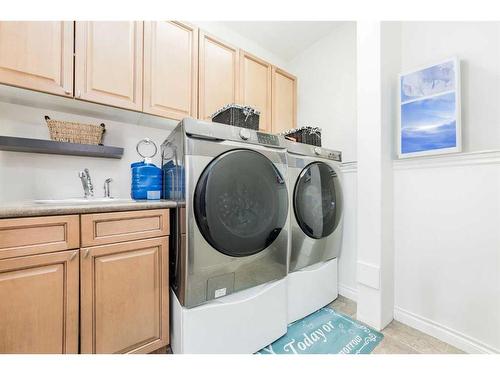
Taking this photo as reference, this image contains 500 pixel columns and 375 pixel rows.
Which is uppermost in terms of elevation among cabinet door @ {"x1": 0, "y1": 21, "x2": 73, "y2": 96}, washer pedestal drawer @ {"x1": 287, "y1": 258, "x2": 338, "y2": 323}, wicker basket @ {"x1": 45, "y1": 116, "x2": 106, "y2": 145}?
cabinet door @ {"x1": 0, "y1": 21, "x2": 73, "y2": 96}

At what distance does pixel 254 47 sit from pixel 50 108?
201 cm

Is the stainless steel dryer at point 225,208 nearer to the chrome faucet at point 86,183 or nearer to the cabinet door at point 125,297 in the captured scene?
the cabinet door at point 125,297

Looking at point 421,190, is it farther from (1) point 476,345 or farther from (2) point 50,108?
(2) point 50,108

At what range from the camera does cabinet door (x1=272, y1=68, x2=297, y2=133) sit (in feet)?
7.22

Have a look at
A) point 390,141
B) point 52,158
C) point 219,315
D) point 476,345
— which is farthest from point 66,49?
point 476,345

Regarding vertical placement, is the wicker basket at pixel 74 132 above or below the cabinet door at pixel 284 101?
below

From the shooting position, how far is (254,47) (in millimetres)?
2363

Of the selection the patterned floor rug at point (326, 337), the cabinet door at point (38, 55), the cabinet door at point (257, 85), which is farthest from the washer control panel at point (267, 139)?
the patterned floor rug at point (326, 337)

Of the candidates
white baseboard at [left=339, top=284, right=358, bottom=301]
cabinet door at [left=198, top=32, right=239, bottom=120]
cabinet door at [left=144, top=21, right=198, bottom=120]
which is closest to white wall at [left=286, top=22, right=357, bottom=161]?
cabinet door at [left=198, top=32, right=239, bottom=120]

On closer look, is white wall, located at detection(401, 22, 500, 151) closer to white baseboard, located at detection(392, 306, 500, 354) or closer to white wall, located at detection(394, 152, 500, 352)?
white wall, located at detection(394, 152, 500, 352)

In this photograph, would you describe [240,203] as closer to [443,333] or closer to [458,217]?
[458,217]

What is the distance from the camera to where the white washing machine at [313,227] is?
1.51 meters

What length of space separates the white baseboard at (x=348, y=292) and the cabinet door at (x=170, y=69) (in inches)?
79.2

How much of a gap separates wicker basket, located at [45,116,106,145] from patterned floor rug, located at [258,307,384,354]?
1.76m
